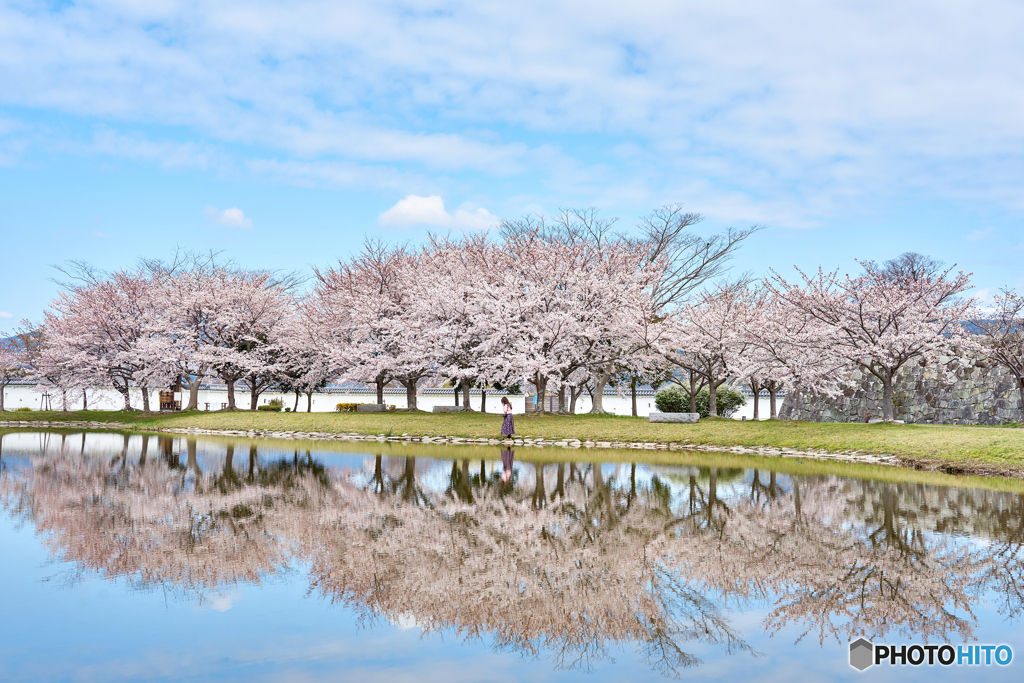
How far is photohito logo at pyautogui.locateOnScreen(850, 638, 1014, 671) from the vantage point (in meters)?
6.61

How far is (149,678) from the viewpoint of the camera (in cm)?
606

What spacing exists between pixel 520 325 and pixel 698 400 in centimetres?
1222

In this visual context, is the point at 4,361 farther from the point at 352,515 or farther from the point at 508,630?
the point at 508,630

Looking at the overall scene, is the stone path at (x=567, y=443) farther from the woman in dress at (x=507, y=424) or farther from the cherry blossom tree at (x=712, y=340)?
the cherry blossom tree at (x=712, y=340)

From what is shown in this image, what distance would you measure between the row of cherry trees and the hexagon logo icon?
2244cm

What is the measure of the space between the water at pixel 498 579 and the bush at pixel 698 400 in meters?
24.2

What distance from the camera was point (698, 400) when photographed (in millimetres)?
39719

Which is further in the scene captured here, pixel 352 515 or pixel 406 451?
pixel 406 451

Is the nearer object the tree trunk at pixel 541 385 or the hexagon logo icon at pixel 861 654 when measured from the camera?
the hexagon logo icon at pixel 861 654

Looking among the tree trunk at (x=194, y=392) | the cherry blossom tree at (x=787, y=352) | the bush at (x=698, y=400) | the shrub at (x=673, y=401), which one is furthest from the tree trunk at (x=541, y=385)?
the tree trunk at (x=194, y=392)

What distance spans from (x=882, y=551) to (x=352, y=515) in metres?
8.31

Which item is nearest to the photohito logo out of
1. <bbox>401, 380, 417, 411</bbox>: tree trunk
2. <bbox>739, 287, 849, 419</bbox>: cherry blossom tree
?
<bbox>739, 287, 849, 419</bbox>: cherry blossom tree

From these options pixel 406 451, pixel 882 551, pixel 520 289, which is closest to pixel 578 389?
pixel 520 289

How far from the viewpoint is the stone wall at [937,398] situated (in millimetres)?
30453
